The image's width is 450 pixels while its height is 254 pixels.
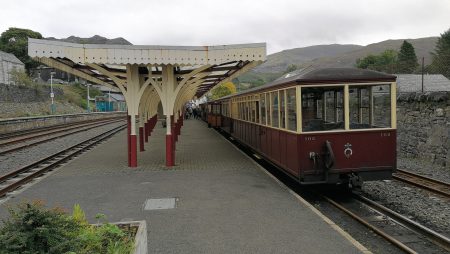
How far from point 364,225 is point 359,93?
112 inches

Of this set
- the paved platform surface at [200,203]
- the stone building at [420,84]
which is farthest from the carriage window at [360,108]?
the stone building at [420,84]

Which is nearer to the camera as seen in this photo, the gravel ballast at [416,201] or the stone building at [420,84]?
the gravel ballast at [416,201]

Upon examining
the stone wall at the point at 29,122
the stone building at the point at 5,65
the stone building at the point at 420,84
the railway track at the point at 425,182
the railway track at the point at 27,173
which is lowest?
the railway track at the point at 425,182

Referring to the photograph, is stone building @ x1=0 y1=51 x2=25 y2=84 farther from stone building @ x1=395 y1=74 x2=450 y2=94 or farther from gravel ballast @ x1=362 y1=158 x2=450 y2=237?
gravel ballast @ x1=362 y1=158 x2=450 y2=237

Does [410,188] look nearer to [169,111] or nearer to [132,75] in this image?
[169,111]

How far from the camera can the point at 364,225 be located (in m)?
6.86

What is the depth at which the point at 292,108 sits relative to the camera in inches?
334

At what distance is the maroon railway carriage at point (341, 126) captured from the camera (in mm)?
8109

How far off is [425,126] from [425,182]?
4.21 m

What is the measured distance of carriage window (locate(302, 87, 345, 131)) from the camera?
321 inches

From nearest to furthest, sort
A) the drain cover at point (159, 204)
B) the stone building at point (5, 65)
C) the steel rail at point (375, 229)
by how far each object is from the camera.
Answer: the steel rail at point (375, 229) < the drain cover at point (159, 204) < the stone building at point (5, 65)

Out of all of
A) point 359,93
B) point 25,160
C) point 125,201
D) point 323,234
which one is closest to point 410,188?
point 359,93

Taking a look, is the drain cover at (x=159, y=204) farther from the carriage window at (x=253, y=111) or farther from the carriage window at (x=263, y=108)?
the carriage window at (x=253, y=111)

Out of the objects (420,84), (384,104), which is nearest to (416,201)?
(384,104)
